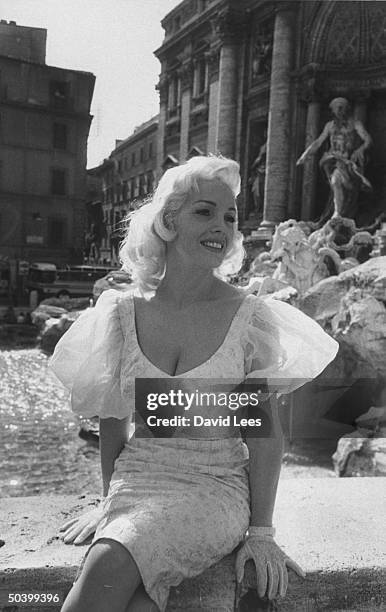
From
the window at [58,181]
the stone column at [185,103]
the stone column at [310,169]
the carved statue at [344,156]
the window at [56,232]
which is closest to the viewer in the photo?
the carved statue at [344,156]

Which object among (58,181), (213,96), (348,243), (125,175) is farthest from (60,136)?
(348,243)

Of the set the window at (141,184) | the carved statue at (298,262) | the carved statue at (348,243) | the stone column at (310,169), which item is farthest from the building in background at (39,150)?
the carved statue at (298,262)

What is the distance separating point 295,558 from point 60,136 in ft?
111

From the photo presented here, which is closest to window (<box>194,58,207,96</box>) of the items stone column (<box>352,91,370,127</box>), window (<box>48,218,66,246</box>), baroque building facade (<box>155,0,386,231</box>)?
baroque building facade (<box>155,0,386,231</box>)

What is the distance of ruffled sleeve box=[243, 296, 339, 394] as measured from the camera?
1754mm

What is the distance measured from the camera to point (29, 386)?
10.9m

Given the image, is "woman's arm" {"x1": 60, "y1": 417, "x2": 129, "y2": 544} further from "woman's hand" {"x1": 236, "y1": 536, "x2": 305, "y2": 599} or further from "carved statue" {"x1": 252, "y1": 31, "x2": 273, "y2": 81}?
"carved statue" {"x1": 252, "y1": 31, "x2": 273, "y2": 81}

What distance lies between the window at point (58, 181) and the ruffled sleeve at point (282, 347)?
106 feet

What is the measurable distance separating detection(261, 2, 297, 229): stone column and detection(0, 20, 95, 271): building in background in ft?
59.9

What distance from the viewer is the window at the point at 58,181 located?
32.3 m

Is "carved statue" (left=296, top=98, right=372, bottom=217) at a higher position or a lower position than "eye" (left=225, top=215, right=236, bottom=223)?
higher

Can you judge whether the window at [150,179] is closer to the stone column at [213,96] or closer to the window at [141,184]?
the window at [141,184]

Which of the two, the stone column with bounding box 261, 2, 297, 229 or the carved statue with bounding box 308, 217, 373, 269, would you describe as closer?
the carved statue with bounding box 308, 217, 373, 269

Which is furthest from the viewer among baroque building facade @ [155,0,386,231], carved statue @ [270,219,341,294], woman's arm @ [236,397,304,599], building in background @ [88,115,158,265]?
building in background @ [88,115,158,265]
